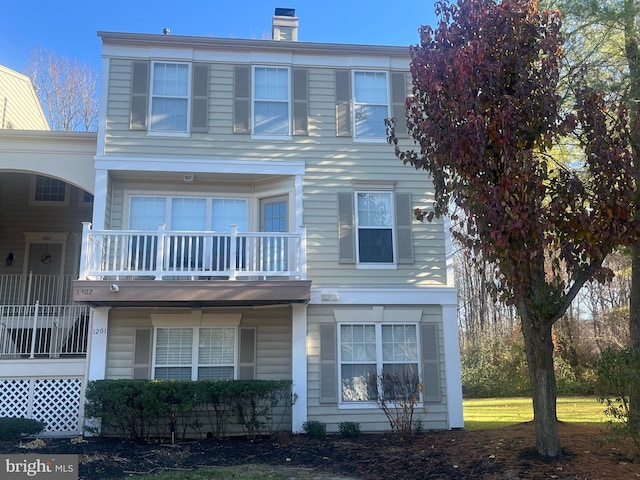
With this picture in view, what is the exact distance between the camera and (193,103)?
468 inches

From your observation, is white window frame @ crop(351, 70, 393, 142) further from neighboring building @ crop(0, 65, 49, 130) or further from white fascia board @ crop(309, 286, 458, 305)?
neighboring building @ crop(0, 65, 49, 130)

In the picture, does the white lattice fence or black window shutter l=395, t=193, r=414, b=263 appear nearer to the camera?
the white lattice fence

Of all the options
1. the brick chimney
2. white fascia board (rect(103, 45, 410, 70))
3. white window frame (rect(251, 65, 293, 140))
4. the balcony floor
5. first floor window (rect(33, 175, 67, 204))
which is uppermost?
the brick chimney

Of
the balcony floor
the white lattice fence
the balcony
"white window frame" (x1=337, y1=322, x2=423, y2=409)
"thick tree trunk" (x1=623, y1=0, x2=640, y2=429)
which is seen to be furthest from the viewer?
"white window frame" (x1=337, y1=322, x2=423, y2=409)

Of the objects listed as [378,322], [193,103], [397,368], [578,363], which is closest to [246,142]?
[193,103]

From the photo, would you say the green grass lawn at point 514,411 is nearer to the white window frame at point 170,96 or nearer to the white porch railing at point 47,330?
the white porch railing at point 47,330

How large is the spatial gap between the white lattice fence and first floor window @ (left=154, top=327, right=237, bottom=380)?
1627mm

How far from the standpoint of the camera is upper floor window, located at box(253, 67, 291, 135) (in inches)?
474

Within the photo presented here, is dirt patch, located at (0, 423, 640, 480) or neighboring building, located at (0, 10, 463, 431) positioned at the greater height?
neighboring building, located at (0, 10, 463, 431)

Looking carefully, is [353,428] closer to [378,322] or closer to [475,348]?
[378,322]

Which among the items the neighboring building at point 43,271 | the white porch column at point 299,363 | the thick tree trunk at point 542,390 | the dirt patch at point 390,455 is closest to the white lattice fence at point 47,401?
the neighboring building at point 43,271

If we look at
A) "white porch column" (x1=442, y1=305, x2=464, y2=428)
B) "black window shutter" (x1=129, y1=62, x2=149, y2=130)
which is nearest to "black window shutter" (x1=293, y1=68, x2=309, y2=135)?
"black window shutter" (x1=129, y1=62, x2=149, y2=130)

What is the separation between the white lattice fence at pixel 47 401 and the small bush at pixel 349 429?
4956 mm

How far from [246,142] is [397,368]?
18.3ft
